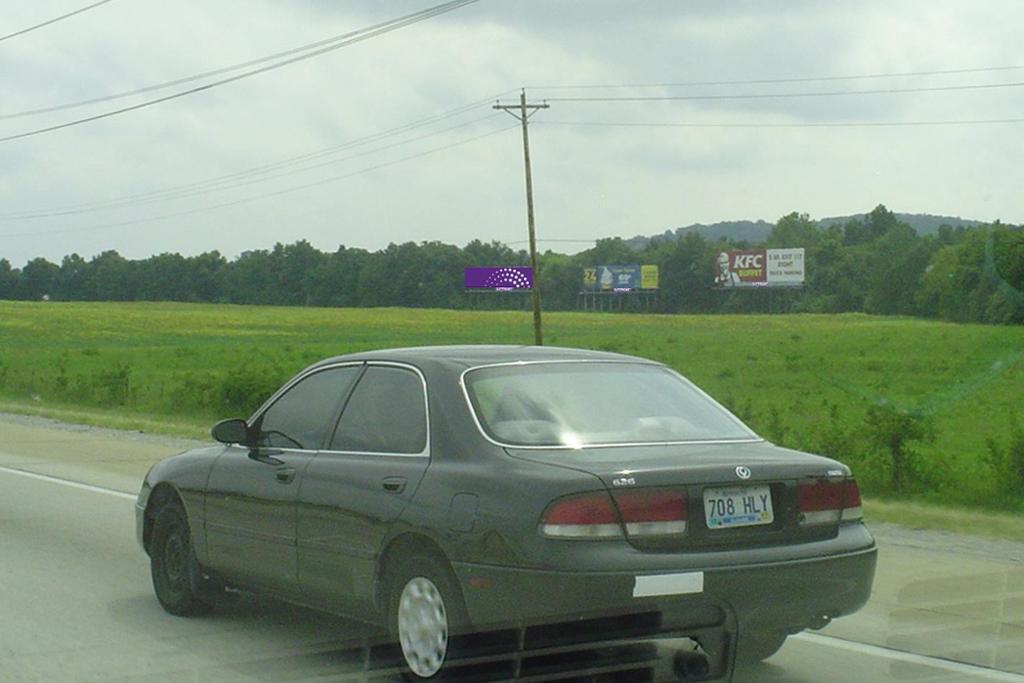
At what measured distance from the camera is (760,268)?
3834 inches

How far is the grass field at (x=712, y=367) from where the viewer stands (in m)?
15.7

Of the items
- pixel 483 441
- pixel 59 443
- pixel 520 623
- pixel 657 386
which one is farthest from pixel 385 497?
pixel 59 443

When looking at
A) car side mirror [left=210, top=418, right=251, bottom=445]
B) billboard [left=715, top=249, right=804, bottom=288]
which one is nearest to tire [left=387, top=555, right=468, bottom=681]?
car side mirror [left=210, top=418, right=251, bottom=445]

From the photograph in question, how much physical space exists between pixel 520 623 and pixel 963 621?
11.4ft

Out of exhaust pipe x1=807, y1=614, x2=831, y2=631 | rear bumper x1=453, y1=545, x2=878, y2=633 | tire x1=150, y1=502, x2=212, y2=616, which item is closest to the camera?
rear bumper x1=453, y1=545, x2=878, y2=633

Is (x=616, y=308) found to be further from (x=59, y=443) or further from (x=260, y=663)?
(x=260, y=663)

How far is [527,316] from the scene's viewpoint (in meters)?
88.4

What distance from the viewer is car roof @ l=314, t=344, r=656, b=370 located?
6.82m

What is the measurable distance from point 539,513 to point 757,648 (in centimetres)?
170

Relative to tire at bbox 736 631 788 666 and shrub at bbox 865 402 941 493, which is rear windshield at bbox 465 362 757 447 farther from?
shrub at bbox 865 402 941 493

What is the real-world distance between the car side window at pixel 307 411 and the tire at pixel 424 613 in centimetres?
116

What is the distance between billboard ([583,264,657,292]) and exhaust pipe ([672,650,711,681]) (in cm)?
7942

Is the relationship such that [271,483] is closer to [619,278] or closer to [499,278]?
[499,278]

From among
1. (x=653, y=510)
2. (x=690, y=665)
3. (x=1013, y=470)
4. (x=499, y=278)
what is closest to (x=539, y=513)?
(x=653, y=510)
